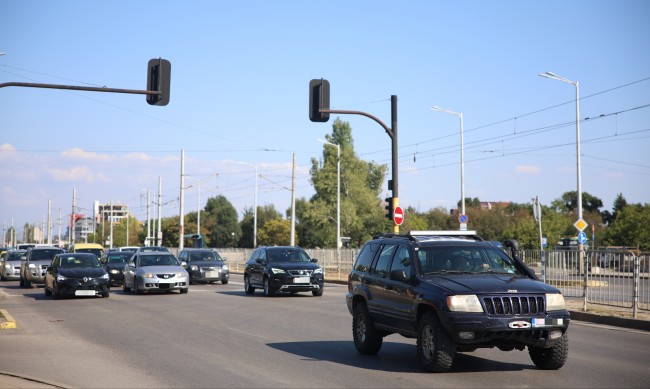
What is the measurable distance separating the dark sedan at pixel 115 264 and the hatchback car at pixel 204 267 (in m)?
2.78

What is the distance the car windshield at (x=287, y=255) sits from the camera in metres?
28.3

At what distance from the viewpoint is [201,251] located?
37.6 metres

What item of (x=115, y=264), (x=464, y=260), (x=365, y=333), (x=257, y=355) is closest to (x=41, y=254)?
(x=115, y=264)

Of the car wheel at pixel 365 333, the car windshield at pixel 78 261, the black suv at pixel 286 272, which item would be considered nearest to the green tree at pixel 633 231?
the black suv at pixel 286 272

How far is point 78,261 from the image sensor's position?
28844mm

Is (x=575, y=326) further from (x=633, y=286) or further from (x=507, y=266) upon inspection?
(x=507, y=266)

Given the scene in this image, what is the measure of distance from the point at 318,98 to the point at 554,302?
1559 cm

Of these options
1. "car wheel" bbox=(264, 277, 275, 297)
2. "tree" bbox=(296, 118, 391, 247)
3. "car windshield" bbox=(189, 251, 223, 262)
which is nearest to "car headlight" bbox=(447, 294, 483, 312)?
"car wheel" bbox=(264, 277, 275, 297)

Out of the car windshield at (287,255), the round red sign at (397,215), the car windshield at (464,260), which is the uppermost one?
the round red sign at (397,215)

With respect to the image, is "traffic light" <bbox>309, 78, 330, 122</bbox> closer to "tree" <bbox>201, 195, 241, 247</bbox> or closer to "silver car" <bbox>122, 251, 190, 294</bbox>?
"silver car" <bbox>122, 251, 190, 294</bbox>

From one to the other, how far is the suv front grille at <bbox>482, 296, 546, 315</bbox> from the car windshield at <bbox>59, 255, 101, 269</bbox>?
2123 cm

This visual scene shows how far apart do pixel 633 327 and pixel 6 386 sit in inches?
512

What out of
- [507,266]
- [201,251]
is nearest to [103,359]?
[507,266]

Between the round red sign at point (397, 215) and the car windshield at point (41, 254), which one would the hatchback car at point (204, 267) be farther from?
the round red sign at point (397, 215)
